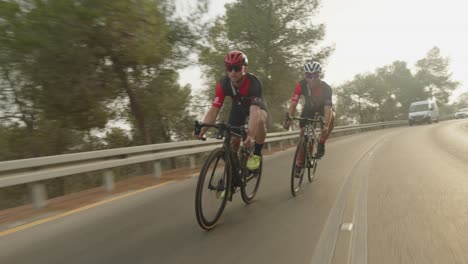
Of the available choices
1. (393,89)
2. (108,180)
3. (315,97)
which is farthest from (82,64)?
(393,89)

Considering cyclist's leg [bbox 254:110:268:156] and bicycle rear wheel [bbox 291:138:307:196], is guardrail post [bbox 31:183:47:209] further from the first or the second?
bicycle rear wheel [bbox 291:138:307:196]

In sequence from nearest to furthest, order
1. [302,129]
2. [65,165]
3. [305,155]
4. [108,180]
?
1. [305,155]
2. [65,165]
3. [302,129]
4. [108,180]

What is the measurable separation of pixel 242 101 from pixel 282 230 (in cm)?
191

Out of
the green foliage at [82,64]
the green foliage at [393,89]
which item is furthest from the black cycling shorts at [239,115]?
the green foliage at [393,89]

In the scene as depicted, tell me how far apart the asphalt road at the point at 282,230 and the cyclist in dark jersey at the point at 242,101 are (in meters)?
0.97

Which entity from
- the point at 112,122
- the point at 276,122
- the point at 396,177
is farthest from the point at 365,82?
the point at 396,177

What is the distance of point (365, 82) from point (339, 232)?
→ 80692 millimetres

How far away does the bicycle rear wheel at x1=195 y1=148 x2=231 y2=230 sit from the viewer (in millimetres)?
4027

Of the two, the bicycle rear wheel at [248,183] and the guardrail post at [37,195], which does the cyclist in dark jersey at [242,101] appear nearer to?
the bicycle rear wheel at [248,183]

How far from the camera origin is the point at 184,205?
5723mm

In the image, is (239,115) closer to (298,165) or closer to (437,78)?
(298,165)

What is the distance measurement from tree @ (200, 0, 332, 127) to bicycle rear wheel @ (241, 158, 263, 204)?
18.8 m

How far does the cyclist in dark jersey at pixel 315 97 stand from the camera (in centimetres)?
705

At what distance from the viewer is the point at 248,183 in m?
5.54
